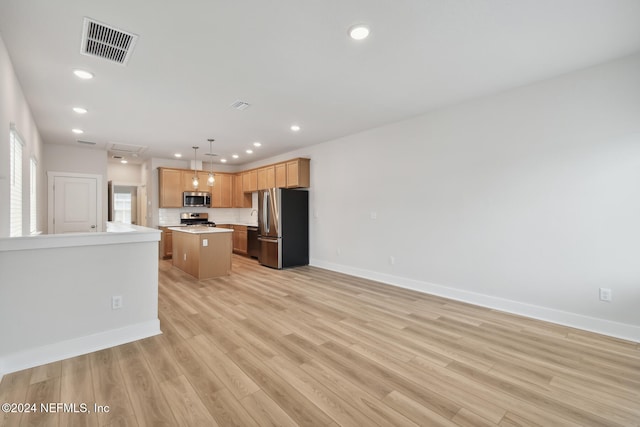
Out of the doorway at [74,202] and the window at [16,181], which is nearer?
the window at [16,181]

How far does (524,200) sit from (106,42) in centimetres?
463

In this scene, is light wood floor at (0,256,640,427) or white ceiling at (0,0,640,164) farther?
white ceiling at (0,0,640,164)

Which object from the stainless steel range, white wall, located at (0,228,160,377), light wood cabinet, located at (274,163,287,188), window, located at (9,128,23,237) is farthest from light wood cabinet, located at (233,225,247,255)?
white wall, located at (0,228,160,377)

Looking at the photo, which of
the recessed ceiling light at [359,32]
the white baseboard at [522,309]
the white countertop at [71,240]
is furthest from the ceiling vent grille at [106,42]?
the white baseboard at [522,309]

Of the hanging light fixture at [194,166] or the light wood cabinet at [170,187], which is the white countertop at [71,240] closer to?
the hanging light fixture at [194,166]

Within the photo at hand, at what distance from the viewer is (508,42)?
8.21 ft

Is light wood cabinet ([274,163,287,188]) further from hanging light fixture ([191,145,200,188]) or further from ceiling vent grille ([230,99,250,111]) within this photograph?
ceiling vent grille ([230,99,250,111])

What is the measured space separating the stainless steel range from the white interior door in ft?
6.35

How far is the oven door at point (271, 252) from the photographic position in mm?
5980

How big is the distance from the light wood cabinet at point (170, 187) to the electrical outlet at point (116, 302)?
207 inches

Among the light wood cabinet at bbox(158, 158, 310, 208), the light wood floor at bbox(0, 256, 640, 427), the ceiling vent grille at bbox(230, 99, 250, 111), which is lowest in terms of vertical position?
the light wood floor at bbox(0, 256, 640, 427)

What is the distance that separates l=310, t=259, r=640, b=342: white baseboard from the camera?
2.80 metres

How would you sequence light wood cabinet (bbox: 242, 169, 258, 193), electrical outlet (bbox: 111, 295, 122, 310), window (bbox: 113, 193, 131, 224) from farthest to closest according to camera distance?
window (bbox: 113, 193, 131, 224), light wood cabinet (bbox: 242, 169, 258, 193), electrical outlet (bbox: 111, 295, 122, 310)

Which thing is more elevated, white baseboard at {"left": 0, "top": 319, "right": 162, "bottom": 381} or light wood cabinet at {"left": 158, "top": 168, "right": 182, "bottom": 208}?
light wood cabinet at {"left": 158, "top": 168, "right": 182, "bottom": 208}
